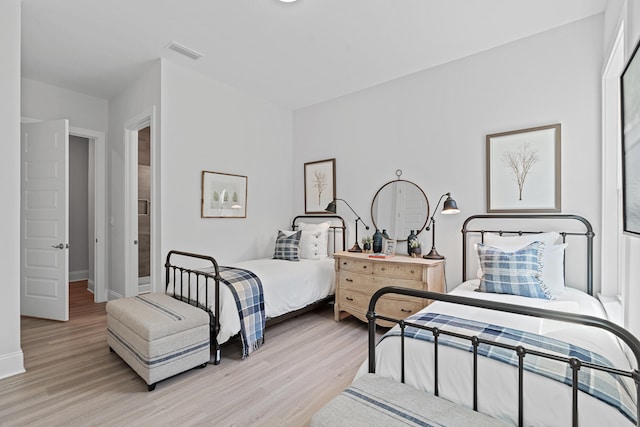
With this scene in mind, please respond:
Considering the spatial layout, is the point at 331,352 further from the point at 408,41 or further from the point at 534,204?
the point at 408,41

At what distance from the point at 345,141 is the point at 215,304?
263 cm

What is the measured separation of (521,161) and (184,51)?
3.38 m

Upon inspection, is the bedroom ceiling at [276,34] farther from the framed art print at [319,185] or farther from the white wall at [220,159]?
the framed art print at [319,185]

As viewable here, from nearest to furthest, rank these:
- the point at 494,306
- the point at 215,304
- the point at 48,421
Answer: the point at 494,306, the point at 48,421, the point at 215,304

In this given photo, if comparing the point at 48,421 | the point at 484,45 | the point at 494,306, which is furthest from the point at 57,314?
the point at 484,45

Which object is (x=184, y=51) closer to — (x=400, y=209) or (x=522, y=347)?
(x=400, y=209)

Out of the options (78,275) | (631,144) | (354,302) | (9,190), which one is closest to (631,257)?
(631,144)

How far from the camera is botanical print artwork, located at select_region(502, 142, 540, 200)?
289 centimetres

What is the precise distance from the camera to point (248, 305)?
282 centimetres

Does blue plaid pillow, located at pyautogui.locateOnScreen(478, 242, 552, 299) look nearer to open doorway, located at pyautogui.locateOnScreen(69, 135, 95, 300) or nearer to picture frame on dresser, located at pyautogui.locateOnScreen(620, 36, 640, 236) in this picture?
picture frame on dresser, located at pyautogui.locateOnScreen(620, 36, 640, 236)

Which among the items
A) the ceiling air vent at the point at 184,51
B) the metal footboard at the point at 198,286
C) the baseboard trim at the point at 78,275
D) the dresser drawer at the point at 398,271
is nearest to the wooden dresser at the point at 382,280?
the dresser drawer at the point at 398,271

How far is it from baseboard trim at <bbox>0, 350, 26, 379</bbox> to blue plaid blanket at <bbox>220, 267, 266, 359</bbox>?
1.54 m

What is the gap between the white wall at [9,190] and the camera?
2371mm

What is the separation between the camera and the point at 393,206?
3807 mm
